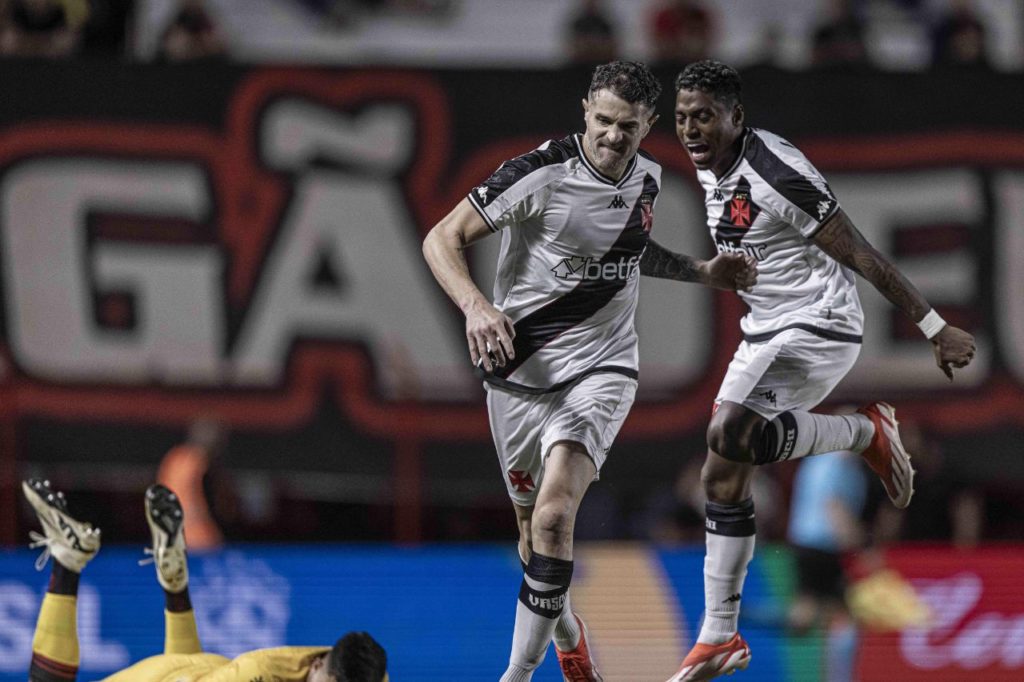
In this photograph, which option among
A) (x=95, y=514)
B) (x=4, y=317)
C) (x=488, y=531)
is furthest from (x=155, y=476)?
(x=488, y=531)

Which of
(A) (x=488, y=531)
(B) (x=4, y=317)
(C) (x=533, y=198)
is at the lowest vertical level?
(A) (x=488, y=531)

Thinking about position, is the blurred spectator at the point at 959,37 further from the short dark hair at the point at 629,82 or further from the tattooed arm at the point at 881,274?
the short dark hair at the point at 629,82

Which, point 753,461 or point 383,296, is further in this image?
point 383,296

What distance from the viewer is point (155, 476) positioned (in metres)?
10.9

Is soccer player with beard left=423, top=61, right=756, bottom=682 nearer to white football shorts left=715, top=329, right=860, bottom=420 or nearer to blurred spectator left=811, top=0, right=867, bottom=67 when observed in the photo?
white football shorts left=715, top=329, right=860, bottom=420

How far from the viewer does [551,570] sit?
6.16m

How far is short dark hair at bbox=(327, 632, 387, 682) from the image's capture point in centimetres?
651

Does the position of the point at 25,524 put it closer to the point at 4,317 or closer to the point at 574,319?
the point at 4,317

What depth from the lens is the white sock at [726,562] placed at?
21.7ft

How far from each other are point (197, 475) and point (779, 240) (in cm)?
556

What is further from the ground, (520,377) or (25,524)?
(520,377)

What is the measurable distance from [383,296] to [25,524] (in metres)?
3.18

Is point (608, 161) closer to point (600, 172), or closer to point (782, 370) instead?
point (600, 172)

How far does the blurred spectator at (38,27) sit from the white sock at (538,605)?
7106 millimetres
